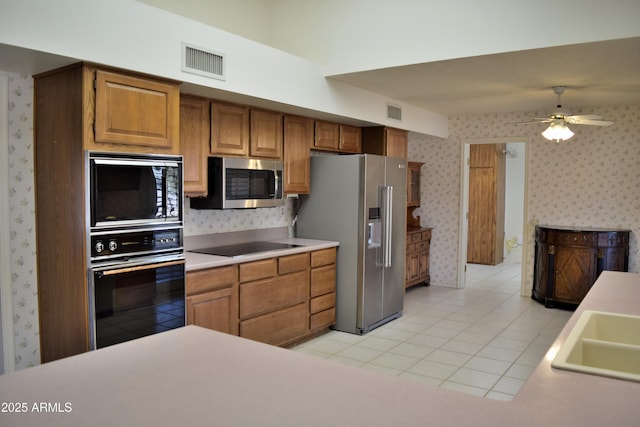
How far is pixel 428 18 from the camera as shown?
3869mm

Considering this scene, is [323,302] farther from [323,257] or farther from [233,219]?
[233,219]

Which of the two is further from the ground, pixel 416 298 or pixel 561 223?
pixel 561 223

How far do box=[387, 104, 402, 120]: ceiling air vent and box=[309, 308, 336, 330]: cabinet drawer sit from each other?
2.18m

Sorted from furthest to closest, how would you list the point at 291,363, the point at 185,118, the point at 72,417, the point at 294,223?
the point at 294,223 < the point at 185,118 < the point at 291,363 < the point at 72,417

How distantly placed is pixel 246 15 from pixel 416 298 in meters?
3.90

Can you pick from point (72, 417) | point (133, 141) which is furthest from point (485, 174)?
point (72, 417)

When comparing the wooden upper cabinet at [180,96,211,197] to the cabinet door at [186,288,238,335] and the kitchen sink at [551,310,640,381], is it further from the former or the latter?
the kitchen sink at [551,310,640,381]

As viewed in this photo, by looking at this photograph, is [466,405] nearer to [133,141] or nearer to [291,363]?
[291,363]

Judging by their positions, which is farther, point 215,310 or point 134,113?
point 215,310

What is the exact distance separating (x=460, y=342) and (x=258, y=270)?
2.03 meters

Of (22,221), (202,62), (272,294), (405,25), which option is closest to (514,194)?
(405,25)

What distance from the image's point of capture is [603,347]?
74.8 inches

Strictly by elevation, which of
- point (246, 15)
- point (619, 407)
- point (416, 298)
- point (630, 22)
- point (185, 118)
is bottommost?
point (416, 298)

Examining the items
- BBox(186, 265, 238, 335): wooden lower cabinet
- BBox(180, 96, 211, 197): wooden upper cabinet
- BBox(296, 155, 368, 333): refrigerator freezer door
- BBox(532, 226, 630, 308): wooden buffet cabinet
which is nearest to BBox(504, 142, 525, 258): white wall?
BBox(532, 226, 630, 308): wooden buffet cabinet
